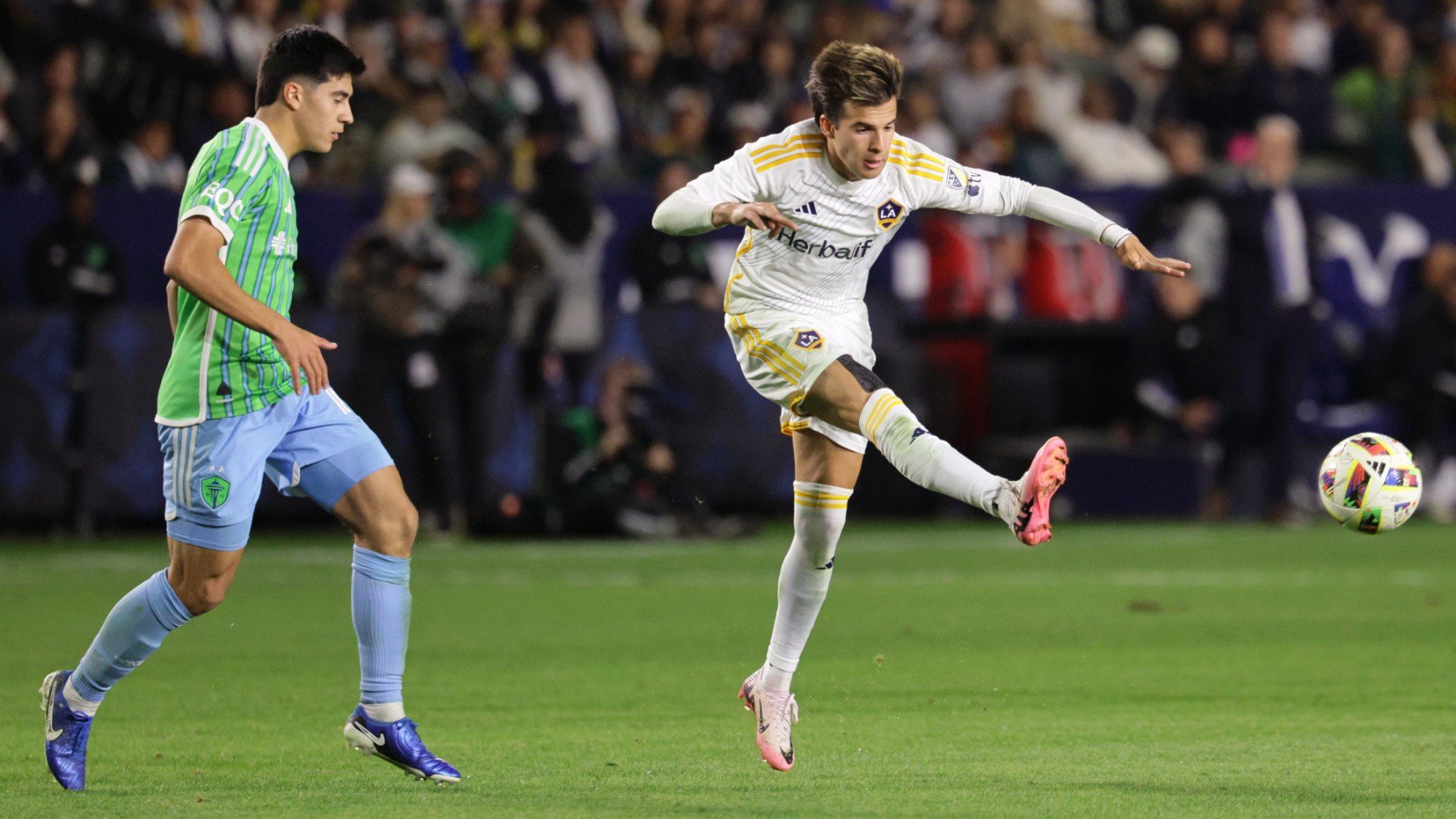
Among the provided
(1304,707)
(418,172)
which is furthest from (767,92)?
(1304,707)

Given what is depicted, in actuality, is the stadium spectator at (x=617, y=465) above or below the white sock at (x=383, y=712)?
below

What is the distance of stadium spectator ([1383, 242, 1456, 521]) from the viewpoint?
16.0 metres

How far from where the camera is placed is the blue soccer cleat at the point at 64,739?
5.72m

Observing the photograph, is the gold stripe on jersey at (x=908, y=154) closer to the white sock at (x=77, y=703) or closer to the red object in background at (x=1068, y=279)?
the white sock at (x=77, y=703)

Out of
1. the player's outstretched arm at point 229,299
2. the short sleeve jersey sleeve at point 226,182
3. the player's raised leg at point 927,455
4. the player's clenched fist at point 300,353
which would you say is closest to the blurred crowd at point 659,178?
the player's raised leg at point 927,455

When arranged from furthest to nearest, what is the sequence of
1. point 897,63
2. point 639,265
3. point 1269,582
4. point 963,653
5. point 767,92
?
point 767,92 → point 639,265 → point 1269,582 → point 963,653 → point 897,63

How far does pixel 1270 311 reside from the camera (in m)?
15.1

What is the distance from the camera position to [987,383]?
52.8ft

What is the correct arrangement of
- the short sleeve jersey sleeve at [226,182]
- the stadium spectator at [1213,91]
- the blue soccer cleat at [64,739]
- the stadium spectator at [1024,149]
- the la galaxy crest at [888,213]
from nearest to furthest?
the short sleeve jersey sleeve at [226,182]
the blue soccer cleat at [64,739]
the la galaxy crest at [888,213]
the stadium spectator at [1024,149]
the stadium spectator at [1213,91]

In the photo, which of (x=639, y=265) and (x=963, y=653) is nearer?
(x=963, y=653)

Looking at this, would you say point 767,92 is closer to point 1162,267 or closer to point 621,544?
point 621,544

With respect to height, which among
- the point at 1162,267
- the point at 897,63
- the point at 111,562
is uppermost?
the point at 897,63

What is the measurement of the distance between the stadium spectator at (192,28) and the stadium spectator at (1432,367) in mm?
9396

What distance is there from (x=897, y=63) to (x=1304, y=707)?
289 cm
